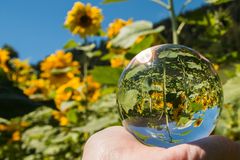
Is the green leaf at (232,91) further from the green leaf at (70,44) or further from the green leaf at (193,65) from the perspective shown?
the green leaf at (70,44)

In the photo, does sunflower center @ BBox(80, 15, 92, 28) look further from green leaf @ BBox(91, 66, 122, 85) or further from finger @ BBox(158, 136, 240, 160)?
finger @ BBox(158, 136, 240, 160)

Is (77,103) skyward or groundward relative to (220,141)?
groundward

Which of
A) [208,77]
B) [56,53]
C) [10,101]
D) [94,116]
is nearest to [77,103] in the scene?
[94,116]

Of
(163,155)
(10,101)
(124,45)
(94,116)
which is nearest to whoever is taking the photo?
(163,155)

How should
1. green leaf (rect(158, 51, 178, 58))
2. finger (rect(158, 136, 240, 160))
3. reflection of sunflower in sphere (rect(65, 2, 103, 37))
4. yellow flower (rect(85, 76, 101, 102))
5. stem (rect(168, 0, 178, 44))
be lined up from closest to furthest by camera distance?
finger (rect(158, 136, 240, 160)) < green leaf (rect(158, 51, 178, 58)) < stem (rect(168, 0, 178, 44)) < reflection of sunflower in sphere (rect(65, 2, 103, 37)) < yellow flower (rect(85, 76, 101, 102))

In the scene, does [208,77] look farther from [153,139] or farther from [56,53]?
[56,53]

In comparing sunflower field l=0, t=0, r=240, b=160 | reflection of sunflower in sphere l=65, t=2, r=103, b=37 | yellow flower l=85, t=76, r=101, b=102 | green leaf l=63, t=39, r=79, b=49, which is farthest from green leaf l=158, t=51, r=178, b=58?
yellow flower l=85, t=76, r=101, b=102
